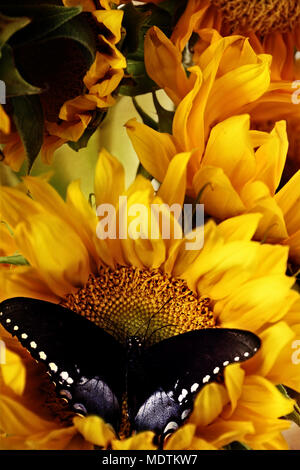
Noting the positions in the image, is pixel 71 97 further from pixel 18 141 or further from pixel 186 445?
pixel 186 445

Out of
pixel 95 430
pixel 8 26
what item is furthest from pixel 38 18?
pixel 95 430

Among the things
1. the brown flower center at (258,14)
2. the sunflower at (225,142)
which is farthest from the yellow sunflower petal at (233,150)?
the brown flower center at (258,14)

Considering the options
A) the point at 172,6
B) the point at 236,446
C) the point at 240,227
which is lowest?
the point at 236,446

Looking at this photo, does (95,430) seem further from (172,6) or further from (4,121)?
(172,6)

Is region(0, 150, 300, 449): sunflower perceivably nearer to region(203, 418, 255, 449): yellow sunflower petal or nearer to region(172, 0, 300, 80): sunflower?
region(203, 418, 255, 449): yellow sunflower petal

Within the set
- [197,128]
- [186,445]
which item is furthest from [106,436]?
[197,128]
